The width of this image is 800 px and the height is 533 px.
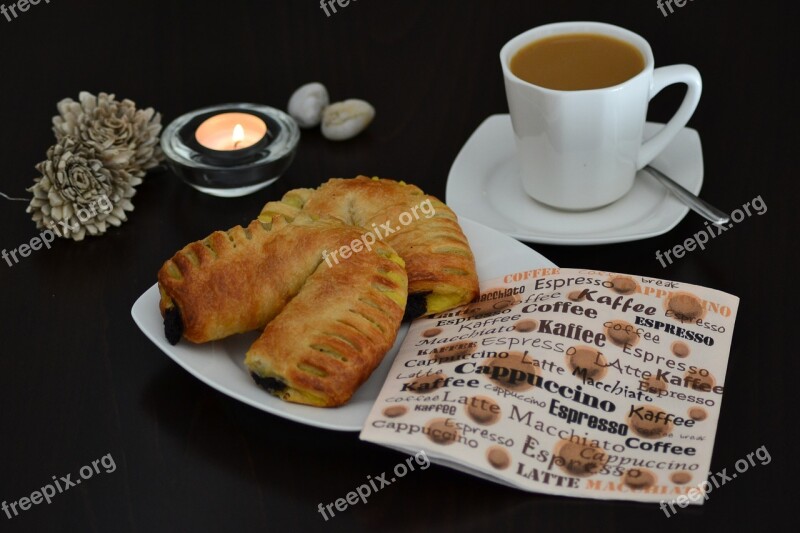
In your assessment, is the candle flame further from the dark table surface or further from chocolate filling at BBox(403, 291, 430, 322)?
chocolate filling at BBox(403, 291, 430, 322)

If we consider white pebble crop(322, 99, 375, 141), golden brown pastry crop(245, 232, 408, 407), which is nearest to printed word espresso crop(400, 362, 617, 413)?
golden brown pastry crop(245, 232, 408, 407)

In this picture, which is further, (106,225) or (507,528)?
(106,225)

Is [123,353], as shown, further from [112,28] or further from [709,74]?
[709,74]

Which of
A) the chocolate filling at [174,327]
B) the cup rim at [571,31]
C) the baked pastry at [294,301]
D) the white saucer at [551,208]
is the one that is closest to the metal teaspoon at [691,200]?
the white saucer at [551,208]

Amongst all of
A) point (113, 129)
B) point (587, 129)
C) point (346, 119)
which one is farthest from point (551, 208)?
point (113, 129)

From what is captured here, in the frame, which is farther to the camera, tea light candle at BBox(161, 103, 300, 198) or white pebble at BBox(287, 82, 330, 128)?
white pebble at BBox(287, 82, 330, 128)

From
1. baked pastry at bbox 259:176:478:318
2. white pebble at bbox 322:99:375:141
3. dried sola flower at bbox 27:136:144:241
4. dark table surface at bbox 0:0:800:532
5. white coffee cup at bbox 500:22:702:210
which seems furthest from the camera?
white pebble at bbox 322:99:375:141

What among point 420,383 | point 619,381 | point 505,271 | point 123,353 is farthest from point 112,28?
point 619,381

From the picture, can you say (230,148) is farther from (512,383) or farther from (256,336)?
(512,383)

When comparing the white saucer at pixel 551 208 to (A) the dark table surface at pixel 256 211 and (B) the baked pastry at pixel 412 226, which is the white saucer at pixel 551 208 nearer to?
(A) the dark table surface at pixel 256 211
